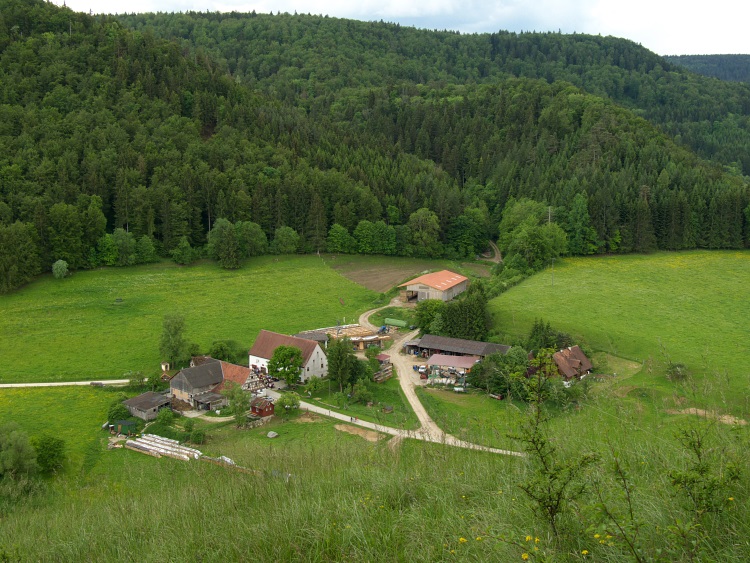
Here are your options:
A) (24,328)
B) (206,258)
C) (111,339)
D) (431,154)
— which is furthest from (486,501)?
(431,154)

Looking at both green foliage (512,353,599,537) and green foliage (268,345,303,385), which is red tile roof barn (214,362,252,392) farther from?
green foliage (512,353,599,537)

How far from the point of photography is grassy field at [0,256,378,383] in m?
38.7

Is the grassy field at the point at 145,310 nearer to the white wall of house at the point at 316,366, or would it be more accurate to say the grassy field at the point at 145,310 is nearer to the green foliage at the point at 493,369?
the white wall of house at the point at 316,366

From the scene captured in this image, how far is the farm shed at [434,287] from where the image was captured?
53125 mm

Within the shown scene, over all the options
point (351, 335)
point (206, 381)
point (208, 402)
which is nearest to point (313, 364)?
point (351, 335)

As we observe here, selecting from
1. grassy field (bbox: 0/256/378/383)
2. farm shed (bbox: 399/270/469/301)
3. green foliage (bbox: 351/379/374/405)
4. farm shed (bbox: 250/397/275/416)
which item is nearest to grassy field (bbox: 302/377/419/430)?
green foliage (bbox: 351/379/374/405)

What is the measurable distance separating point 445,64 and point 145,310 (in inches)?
5474

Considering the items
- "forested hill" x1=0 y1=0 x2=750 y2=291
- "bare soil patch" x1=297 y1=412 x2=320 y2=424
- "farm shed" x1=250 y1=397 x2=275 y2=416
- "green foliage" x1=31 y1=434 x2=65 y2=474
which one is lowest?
"bare soil patch" x1=297 y1=412 x2=320 y2=424

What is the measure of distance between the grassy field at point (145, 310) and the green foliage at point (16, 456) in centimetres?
1195

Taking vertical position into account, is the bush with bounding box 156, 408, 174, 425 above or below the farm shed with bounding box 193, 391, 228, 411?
above

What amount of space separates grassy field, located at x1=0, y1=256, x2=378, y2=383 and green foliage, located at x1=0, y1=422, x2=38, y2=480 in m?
12.0

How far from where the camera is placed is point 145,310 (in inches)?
1886

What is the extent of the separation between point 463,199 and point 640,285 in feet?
94.5

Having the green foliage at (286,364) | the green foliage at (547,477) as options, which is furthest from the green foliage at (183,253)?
the green foliage at (547,477)
